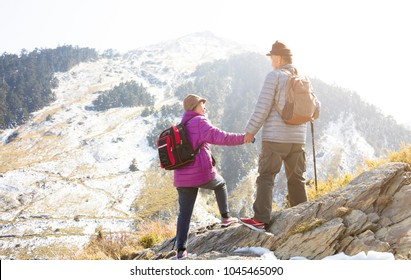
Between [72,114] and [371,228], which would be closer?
[371,228]

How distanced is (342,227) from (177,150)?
9.76 ft

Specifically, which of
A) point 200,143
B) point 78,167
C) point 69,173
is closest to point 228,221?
point 200,143

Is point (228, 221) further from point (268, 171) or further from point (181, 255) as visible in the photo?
point (268, 171)

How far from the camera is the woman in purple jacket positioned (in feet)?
19.7

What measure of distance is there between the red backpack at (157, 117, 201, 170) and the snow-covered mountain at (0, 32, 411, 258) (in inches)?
3968

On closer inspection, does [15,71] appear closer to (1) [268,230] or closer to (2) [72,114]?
(2) [72,114]

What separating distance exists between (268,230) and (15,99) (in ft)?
643

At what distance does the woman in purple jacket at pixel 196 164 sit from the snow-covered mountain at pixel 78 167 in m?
100

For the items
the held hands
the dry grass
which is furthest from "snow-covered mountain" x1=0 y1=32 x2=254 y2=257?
the held hands

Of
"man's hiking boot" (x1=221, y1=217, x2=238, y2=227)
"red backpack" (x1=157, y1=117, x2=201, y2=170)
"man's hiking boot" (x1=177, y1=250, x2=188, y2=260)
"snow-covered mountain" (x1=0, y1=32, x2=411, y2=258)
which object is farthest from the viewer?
"snow-covered mountain" (x1=0, y1=32, x2=411, y2=258)

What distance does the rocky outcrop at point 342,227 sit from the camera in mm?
5594

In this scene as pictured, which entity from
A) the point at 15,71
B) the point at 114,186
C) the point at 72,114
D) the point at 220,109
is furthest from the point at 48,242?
the point at 15,71

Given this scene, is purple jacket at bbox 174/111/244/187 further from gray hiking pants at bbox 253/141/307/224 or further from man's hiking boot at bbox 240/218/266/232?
man's hiking boot at bbox 240/218/266/232
